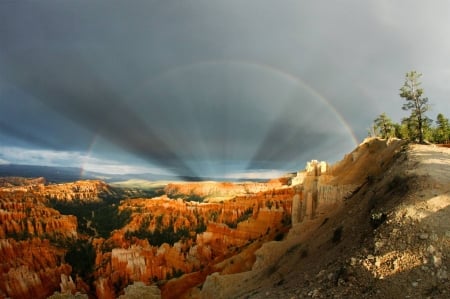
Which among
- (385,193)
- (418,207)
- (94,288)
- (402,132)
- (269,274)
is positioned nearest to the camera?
(418,207)

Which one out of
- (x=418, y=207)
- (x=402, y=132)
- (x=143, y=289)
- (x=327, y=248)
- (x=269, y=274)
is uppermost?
(x=402, y=132)

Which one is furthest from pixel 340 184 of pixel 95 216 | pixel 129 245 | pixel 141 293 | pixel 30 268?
pixel 95 216

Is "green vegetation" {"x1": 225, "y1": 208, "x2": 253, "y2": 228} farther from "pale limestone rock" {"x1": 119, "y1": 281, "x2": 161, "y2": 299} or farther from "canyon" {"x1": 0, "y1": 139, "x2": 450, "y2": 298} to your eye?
"pale limestone rock" {"x1": 119, "y1": 281, "x2": 161, "y2": 299}

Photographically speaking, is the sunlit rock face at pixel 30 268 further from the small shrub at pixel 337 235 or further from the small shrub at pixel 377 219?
the small shrub at pixel 377 219

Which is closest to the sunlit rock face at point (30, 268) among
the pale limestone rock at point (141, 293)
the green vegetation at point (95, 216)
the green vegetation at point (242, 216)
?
the pale limestone rock at point (141, 293)

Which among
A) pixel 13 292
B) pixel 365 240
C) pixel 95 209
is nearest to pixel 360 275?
pixel 365 240

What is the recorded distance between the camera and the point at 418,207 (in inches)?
505

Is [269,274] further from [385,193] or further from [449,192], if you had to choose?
[449,192]

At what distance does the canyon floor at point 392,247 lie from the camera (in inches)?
398

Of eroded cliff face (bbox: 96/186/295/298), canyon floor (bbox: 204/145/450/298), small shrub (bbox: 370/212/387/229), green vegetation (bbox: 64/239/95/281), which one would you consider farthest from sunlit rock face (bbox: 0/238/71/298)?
small shrub (bbox: 370/212/387/229)

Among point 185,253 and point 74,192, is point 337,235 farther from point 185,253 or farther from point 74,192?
point 74,192

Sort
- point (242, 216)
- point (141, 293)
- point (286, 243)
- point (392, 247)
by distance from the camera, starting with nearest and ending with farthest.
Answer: point (392, 247) < point (286, 243) < point (141, 293) < point (242, 216)

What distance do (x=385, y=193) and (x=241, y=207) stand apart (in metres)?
97.5

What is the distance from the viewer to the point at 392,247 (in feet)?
37.8
